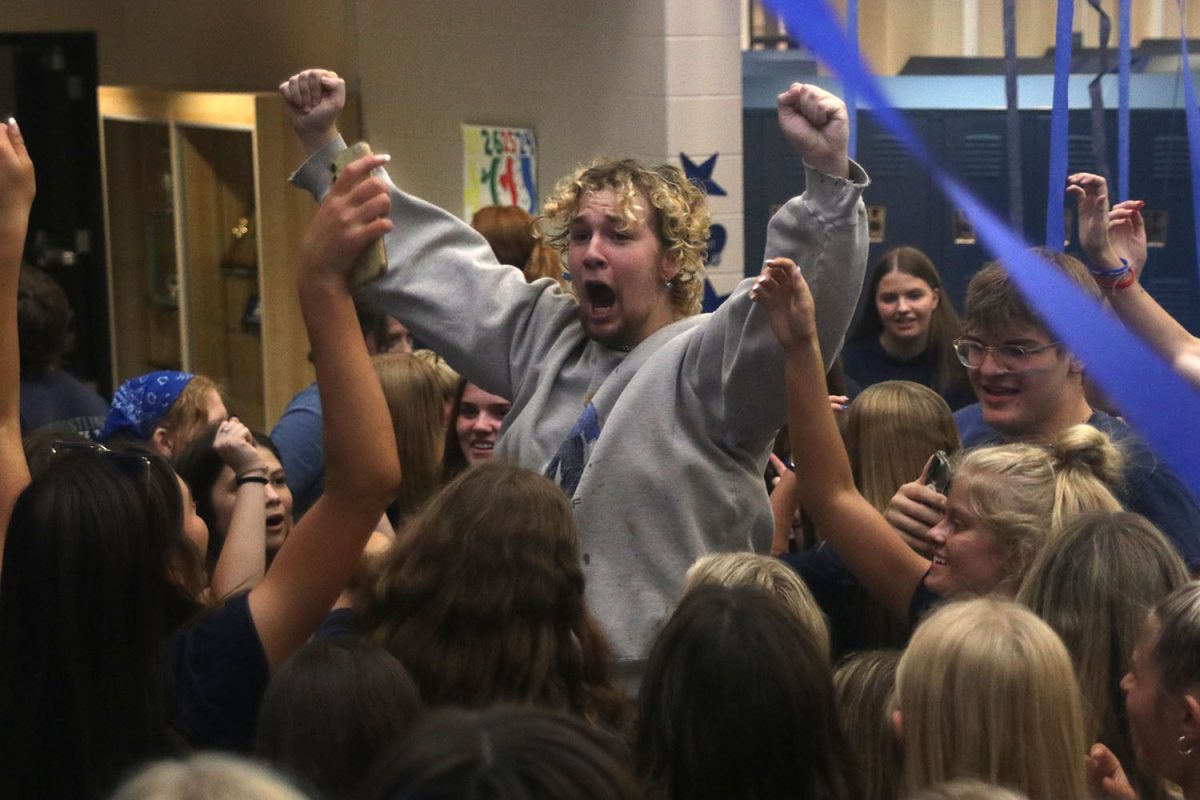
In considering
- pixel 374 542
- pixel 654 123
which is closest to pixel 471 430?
pixel 374 542

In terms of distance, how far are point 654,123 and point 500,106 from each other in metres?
1.07

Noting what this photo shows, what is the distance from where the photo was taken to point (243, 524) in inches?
108

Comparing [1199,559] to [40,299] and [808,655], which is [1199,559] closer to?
[808,655]

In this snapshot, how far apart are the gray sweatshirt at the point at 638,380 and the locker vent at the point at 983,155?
411 centimetres

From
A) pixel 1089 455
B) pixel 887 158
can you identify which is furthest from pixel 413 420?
pixel 887 158

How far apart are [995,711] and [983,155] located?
4.87 meters

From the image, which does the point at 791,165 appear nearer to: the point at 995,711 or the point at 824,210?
the point at 824,210

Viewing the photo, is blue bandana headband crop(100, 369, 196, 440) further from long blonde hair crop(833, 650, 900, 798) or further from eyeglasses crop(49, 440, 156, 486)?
long blonde hair crop(833, 650, 900, 798)

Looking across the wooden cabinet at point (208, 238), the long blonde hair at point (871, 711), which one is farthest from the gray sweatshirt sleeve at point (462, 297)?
A: the wooden cabinet at point (208, 238)

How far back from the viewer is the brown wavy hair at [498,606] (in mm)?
1979

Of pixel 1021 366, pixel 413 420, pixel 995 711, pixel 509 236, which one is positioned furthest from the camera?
pixel 509 236

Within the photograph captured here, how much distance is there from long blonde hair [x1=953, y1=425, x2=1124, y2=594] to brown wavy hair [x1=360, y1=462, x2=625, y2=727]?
0.72 meters

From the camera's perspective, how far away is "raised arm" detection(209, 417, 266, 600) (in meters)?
2.70

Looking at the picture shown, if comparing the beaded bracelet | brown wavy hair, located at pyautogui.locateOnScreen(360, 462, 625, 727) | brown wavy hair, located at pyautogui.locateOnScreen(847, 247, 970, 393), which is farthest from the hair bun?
brown wavy hair, located at pyautogui.locateOnScreen(847, 247, 970, 393)
